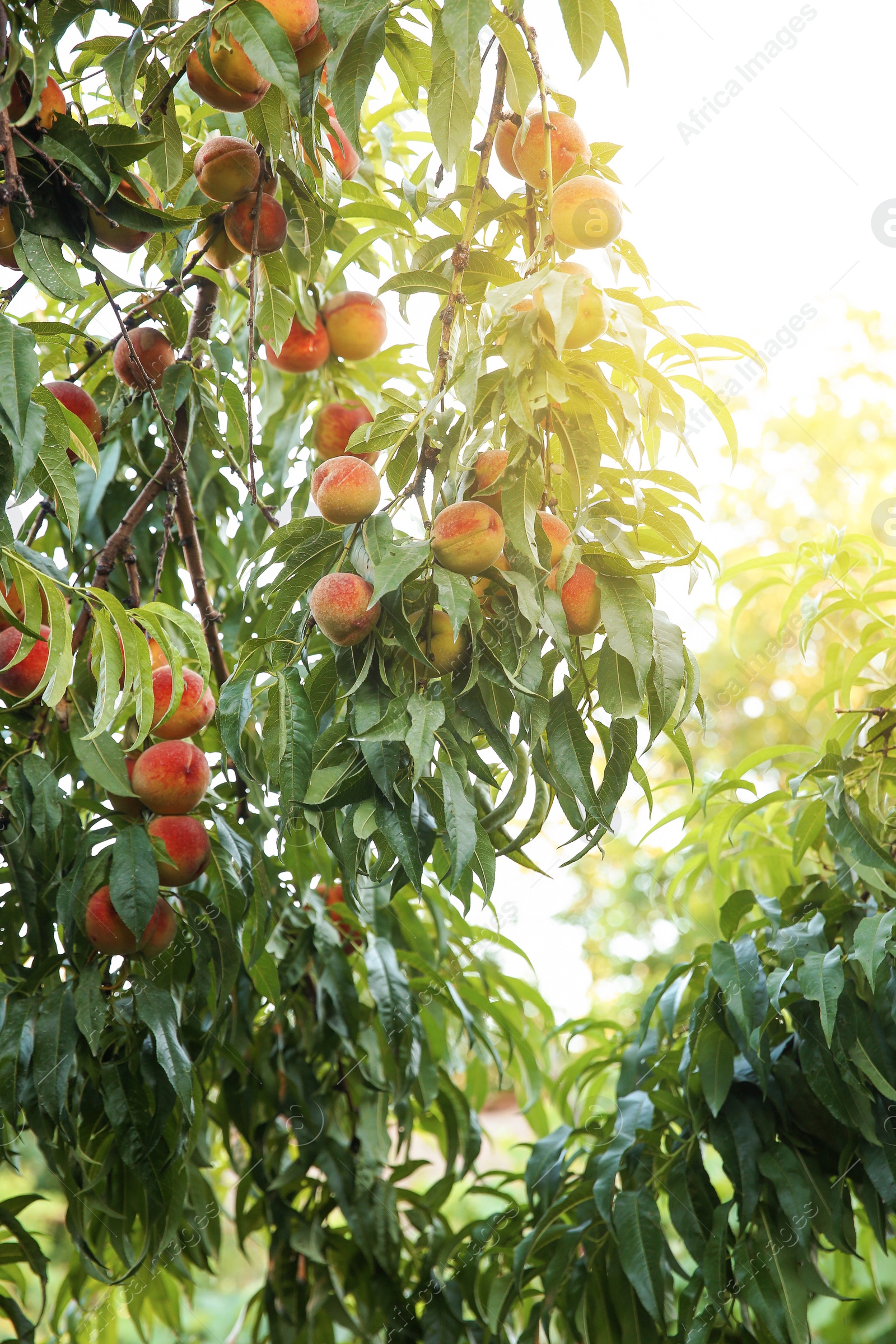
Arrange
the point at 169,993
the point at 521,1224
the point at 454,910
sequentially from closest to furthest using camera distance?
1. the point at 169,993
2. the point at 521,1224
3. the point at 454,910

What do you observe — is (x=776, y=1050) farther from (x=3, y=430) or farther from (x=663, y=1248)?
(x=3, y=430)

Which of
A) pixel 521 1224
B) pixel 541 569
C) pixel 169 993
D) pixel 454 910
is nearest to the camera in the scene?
pixel 541 569

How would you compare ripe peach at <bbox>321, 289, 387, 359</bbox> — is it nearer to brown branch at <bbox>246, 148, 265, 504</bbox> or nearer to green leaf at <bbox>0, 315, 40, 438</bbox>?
brown branch at <bbox>246, 148, 265, 504</bbox>

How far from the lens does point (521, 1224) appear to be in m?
1.10

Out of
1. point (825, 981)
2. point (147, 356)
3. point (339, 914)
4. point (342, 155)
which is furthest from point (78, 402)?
point (825, 981)

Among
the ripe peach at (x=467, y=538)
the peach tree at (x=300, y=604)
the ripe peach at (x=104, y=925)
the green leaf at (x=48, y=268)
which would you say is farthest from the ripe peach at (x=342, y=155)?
the ripe peach at (x=104, y=925)

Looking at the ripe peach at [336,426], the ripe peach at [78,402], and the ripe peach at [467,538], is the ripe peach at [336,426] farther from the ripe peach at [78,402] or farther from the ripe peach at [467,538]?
the ripe peach at [467,538]

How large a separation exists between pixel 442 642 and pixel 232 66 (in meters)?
0.40

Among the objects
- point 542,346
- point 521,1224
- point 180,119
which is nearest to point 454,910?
point 521,1224

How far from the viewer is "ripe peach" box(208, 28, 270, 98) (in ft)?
2.18

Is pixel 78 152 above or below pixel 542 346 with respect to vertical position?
above

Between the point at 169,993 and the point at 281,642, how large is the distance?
41 centimetres

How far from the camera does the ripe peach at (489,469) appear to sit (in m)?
0.65

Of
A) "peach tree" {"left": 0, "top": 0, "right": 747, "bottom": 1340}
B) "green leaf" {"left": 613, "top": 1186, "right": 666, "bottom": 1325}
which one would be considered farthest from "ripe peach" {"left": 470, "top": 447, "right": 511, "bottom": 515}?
"green leaf" {"left": 613, "top": 1186, "right": 666, "bottom": 1325}
